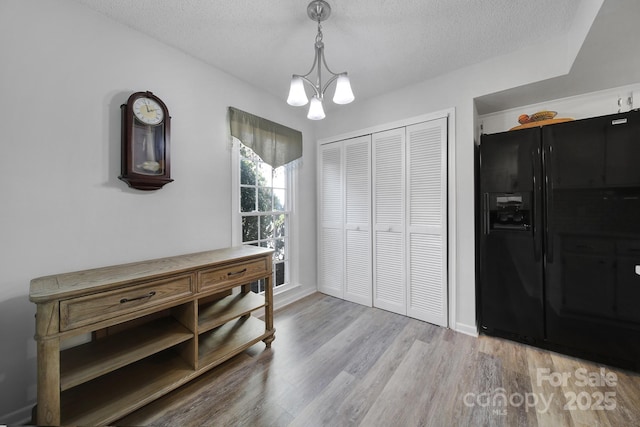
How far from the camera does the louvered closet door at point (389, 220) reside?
2.67 meters

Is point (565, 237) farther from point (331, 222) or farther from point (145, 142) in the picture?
point (145, 142)

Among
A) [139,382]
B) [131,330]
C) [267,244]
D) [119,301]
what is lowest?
[139,382]

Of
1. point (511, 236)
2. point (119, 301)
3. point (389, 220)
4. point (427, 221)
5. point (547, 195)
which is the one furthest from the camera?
point (389, 220)

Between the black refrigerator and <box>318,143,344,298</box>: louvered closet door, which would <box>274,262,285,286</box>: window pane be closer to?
<box>318,143,344,298</box>: louvered closet door

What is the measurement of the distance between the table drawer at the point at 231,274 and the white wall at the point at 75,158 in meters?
0.53

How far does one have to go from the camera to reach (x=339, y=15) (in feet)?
5.45

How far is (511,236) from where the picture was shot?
2.11 meters

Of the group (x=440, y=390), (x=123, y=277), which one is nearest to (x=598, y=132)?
(x=440, y=390)

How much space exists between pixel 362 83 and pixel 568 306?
2702 millimetres

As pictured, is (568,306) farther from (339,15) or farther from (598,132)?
(339,15)

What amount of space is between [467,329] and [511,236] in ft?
3.16

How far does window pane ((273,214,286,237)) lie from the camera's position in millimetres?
2982

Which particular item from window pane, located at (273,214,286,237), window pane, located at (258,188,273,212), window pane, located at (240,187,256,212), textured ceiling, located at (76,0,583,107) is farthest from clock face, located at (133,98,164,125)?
window pane, located at (273,214,286,237)

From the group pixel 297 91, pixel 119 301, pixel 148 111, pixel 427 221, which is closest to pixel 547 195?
pixel 427 221
